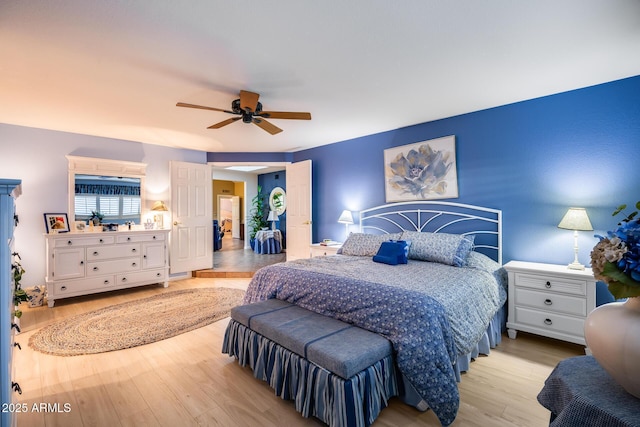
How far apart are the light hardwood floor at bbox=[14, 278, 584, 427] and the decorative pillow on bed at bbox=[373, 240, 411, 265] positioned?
1.13 metres

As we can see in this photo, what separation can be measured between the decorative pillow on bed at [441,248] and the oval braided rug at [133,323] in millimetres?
2520

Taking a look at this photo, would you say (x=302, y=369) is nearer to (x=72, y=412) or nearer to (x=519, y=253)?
(x=72, y=412)

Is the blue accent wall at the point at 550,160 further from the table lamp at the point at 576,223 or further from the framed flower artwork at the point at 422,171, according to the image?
the table lamp at the point at 576,223

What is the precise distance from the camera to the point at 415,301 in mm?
1935

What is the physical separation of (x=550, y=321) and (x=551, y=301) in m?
0.19

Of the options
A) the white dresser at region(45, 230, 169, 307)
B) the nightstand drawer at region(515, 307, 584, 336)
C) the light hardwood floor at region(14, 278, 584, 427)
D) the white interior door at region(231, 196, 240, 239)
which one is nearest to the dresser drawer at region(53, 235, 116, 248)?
the white dresser at region(45, 230, 169, 307)

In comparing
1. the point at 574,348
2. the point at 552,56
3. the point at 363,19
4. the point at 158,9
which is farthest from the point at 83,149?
the point at 574,348

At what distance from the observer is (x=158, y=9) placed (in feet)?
5.79

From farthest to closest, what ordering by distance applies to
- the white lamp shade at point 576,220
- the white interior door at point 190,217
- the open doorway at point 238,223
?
the open doorway at point 238,223, the white interior door at point 190,217, the white lamp shade at point 576,220

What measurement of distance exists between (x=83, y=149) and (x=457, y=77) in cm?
527

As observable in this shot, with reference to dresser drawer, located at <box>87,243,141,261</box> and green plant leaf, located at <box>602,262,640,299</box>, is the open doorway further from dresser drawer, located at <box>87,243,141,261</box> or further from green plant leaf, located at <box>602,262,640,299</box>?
green plant leaf, located at <box>602,262,640,299</box>

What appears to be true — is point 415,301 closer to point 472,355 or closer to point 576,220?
point 472,355

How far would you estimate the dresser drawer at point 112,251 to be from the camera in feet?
13.8

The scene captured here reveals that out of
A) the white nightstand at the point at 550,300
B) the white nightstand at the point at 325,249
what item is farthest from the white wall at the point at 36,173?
the white nightstand at the point at 550,300
